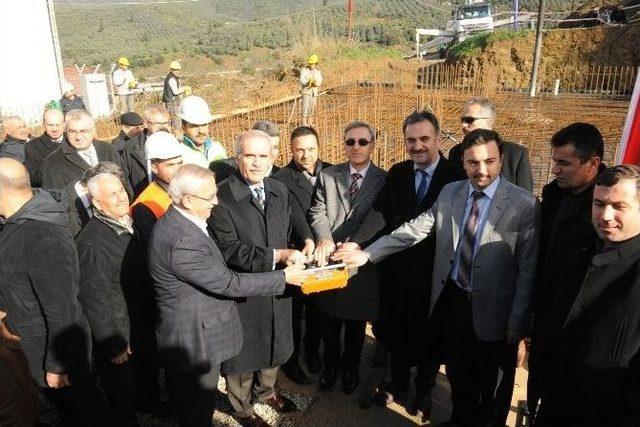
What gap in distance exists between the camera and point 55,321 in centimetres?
275

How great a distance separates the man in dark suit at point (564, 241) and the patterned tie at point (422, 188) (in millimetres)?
852

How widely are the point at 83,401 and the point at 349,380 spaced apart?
2109 mm

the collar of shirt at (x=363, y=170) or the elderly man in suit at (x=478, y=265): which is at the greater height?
the collar of shirt at (x=363, y=170)

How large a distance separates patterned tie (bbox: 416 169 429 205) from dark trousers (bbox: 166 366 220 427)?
1.89 metres

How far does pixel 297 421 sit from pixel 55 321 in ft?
6.60

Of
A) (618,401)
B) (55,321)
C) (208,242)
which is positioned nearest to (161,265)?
(208,242)

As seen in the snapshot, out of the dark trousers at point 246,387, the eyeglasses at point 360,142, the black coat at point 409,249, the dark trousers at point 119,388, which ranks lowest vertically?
the dark trousers at point 246,387

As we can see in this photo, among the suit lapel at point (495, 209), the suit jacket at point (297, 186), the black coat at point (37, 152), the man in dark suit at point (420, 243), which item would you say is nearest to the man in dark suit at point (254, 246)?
the suit jacket at point (297, 186)

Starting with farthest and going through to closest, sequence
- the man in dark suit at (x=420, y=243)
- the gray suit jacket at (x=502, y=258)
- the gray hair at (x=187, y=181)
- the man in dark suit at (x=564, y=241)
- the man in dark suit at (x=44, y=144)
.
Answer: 1. the man in dark suit at (x=44, y=144)
2. the man in dark suit at (x=420, y=243)
3. the gray suit jacket at (x=502, y=258)
4. the gray hair at (x=187, y=181)
5. the man in dark suit at (x=564, y=241)

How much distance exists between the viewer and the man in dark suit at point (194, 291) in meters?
2.67

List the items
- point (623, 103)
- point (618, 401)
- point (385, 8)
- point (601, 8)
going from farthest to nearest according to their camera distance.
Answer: point (385, 8) < point (601, 8) < point (623, 103) < point (618, 401)

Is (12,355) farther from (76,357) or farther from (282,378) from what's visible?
(282,378)

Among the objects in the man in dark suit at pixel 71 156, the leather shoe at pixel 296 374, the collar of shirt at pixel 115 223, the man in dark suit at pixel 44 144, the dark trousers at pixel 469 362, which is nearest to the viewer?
the collar of shirt at pixel 115 223

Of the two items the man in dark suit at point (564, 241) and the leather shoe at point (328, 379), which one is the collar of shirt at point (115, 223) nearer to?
the leather shoe at point (328, 379)
